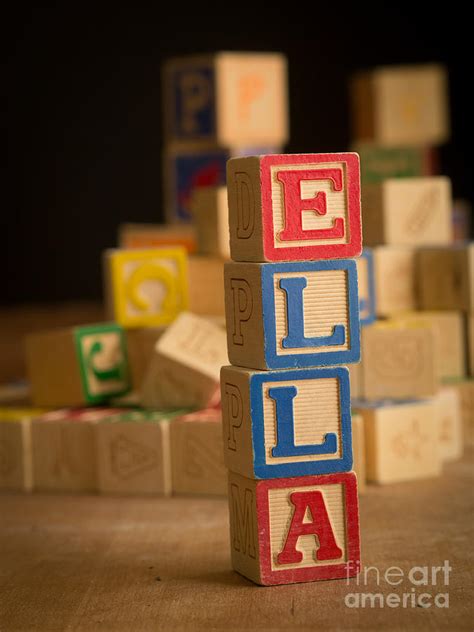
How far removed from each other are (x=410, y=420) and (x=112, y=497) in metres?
1.05

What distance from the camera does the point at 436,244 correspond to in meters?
4.93

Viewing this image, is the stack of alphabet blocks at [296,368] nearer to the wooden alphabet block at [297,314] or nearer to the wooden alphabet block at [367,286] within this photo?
the wooden alphabet block at [297,314]

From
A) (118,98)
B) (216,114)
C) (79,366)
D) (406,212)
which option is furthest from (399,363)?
(118,98)

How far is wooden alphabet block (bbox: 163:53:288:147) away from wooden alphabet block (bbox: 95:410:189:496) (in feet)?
6.33

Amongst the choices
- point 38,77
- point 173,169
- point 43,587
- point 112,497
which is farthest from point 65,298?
point 43,587

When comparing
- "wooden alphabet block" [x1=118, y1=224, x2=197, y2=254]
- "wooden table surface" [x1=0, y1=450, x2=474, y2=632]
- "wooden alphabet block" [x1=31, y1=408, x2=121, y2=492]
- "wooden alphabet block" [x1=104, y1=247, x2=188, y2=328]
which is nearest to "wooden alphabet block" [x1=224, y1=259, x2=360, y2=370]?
"wooden table surface" [x1=0, y1=450, x2=474, y2=632]

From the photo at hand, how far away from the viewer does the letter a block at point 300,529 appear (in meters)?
2.99

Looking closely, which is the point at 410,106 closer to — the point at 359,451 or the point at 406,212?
the point at 406,212

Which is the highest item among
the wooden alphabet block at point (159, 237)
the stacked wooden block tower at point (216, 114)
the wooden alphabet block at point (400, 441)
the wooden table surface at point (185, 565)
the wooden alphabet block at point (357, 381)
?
the stacked wooden block tower at point (216, 114)

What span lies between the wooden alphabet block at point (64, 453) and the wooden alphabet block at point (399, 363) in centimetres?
96

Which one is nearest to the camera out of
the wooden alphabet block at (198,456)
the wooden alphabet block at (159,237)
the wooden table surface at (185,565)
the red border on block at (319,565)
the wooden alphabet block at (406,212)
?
the wooden table surface at (185,565)

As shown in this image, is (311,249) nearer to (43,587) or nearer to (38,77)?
(43,587)

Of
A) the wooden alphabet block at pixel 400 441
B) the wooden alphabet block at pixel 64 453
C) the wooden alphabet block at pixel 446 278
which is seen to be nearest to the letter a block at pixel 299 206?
the wooden alphabet block at pixel 400 441

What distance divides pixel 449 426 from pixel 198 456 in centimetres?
105
